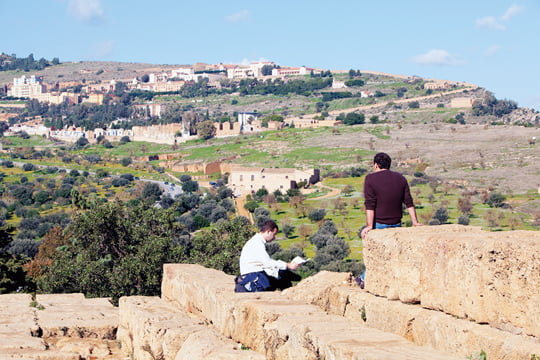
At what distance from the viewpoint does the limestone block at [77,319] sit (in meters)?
8.77

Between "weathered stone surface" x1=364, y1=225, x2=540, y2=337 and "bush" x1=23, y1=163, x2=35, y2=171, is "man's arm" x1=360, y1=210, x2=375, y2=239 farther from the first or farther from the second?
"bush" x1=23, y1=163, x2=35, y2=171

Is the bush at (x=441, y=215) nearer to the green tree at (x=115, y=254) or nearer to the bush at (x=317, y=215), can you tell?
the bush at (x=317, y=215)

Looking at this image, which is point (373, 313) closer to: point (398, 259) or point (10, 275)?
point (398, 259)

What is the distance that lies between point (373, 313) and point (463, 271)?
1.07 m

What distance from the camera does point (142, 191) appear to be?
67.4 metres

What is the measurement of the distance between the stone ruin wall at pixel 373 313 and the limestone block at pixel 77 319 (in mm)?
251

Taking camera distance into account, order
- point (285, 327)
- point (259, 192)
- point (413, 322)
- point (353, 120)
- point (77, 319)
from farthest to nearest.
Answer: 1. point (353, 120)
2. point (259, 192)
3. point (77, 319)
4. point (285, 327)
5. point (413, 322)

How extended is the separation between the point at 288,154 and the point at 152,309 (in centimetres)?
8221

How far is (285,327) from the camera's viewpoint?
5.50 meters

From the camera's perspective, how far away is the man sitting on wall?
7430mm

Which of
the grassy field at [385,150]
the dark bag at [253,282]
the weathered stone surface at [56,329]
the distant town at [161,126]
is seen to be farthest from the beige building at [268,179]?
the dark bag at [253,282]

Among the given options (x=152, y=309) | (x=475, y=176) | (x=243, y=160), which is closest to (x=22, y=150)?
(x=243, y=160)

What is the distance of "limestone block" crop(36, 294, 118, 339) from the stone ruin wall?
0.25m

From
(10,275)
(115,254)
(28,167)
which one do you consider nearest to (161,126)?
(28,167)
